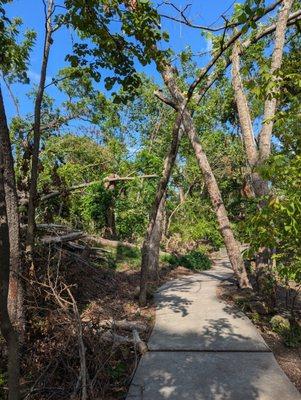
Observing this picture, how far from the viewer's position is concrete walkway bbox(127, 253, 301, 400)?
15.2 feet

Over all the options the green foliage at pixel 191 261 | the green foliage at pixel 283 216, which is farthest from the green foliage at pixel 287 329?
the green foliage at pixel 191 261

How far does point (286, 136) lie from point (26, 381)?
4358mm

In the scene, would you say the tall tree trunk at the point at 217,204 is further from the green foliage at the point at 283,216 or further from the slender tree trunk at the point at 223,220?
the green foliage at the point at 283,216

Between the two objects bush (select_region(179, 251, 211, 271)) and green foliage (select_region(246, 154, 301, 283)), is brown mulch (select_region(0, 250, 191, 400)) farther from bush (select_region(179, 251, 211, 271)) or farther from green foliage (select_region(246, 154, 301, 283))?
bush (select_region(179, 251, 211, 271))

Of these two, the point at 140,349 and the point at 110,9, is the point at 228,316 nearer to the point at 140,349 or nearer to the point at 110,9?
the point at 140,349

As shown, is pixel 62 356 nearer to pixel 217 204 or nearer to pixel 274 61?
pixel 217 204

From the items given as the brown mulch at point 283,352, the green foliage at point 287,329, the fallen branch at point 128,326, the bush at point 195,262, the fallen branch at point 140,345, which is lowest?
the brown mulch at point 283,352

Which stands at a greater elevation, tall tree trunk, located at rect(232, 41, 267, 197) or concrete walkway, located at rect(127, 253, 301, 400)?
tall tree trunk, located at rect(232, 41, 267, 197)

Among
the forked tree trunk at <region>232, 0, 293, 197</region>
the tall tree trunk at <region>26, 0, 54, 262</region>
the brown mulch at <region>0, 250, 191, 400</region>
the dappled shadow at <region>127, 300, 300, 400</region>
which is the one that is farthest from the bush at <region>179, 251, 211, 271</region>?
the tall tree trunk at <region>26, 0, 54, 262</region>

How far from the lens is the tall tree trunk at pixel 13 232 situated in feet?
15.5

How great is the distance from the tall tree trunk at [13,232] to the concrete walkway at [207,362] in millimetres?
1786

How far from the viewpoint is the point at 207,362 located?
553 cm

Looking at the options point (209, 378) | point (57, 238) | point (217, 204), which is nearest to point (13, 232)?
point (209, 378)

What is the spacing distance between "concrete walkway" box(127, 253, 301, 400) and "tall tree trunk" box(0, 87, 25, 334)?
179cm
